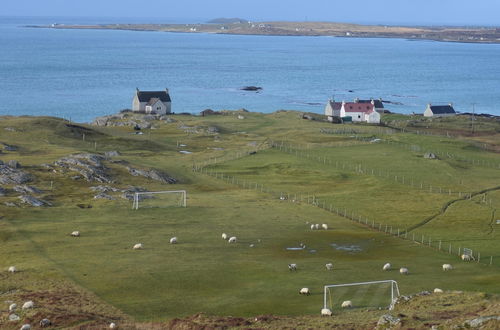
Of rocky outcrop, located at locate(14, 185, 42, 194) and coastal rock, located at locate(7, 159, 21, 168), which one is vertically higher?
coastal rock, located at locate(7, 159, 21, 168)

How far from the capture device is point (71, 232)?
60.9m

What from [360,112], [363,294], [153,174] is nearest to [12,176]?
[153,174]

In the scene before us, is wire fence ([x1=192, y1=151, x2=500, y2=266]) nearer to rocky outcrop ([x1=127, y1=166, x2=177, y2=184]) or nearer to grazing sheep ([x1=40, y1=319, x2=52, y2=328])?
rocky outcrop ([x1=127, y1=166, x2=177, y2=184])

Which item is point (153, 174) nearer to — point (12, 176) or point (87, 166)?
point (87, 166)

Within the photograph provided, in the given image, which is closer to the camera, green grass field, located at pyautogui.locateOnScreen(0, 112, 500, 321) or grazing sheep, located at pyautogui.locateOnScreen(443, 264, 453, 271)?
green grass field, located at pyautogui.locateOnScreen(0, 112, 500, 321)

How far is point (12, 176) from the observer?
77.2 m

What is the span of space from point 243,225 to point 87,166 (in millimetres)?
24337

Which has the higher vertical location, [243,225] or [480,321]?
[480,321]

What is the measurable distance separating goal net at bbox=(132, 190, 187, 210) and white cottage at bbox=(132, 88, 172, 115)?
67.4m

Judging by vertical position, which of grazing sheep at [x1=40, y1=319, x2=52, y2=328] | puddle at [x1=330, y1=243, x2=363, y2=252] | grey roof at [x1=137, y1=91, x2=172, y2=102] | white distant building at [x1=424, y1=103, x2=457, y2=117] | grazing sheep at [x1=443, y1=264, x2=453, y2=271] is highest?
grazing sheep at [x1=40, y1=319, x2=52, y2=328]

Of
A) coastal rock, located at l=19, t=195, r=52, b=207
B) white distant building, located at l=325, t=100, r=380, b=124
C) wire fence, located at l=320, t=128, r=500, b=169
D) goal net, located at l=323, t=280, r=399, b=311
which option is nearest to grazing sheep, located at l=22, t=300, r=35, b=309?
goal net, located at l=323, t=280, r=399, b=311

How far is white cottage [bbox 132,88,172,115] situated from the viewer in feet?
472

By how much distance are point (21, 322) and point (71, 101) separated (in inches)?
6106

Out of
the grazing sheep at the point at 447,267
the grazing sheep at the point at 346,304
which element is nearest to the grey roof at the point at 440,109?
the grazing sheep at the point at 447,267
